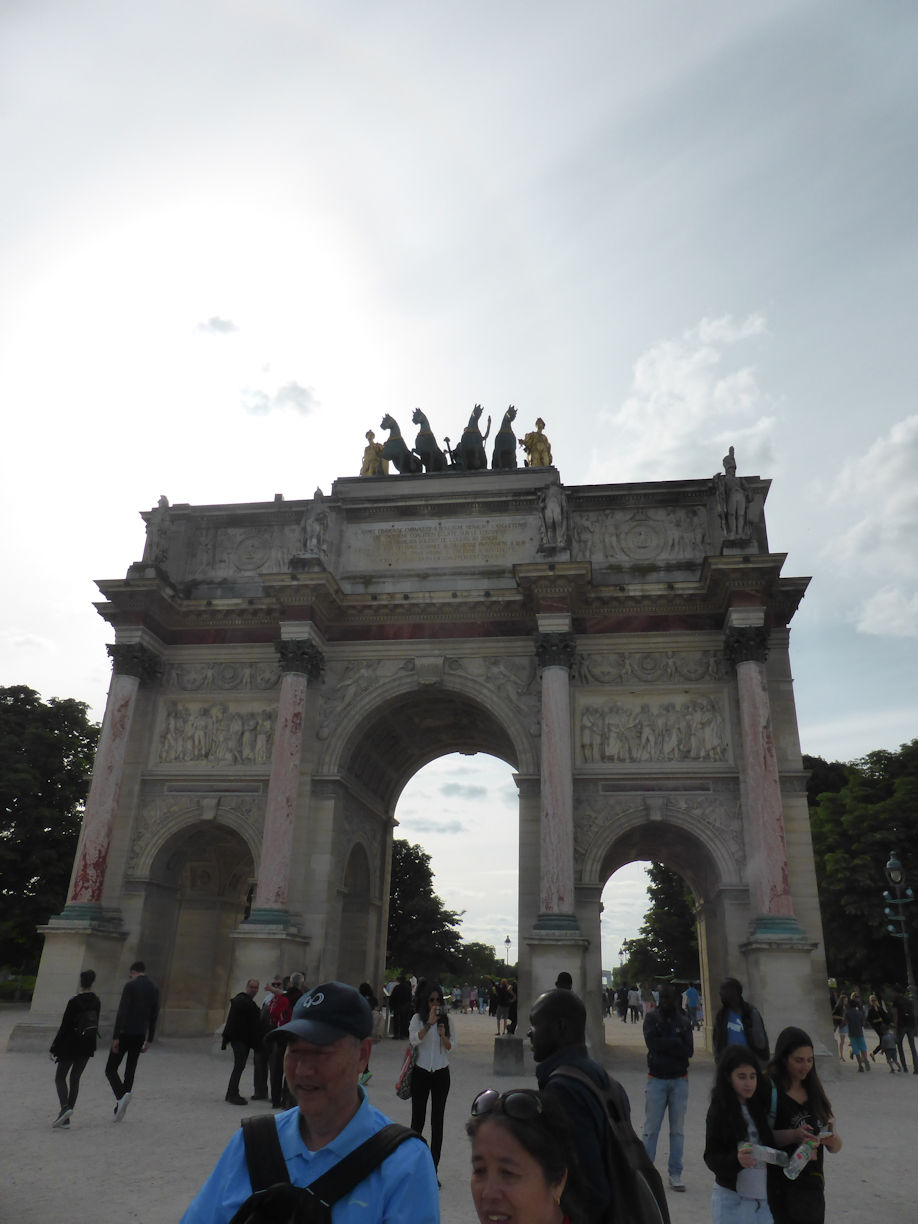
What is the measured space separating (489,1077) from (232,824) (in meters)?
10.5

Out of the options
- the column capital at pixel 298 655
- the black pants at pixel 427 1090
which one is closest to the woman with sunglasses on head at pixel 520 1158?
the black pants at pixel 427 1090

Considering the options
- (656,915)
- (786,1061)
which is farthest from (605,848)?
(656,915)

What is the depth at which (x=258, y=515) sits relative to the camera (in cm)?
2919

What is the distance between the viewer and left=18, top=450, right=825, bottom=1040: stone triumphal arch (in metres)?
22.9

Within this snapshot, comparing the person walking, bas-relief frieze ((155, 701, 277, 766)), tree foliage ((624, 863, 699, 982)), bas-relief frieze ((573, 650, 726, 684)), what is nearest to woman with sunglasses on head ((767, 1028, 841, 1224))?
the person walking

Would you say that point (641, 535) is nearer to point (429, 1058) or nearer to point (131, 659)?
point (131, 659)

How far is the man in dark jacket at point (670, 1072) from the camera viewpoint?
9.11 metres

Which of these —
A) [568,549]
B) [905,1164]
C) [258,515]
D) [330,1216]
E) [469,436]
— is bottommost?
[905,1164]

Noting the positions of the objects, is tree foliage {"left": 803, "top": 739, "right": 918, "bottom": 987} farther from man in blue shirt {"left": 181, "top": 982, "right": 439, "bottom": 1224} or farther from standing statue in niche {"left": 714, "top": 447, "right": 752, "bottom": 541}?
man in blue shirt {"left": 181, "top": 982, "right": 439, "bottom": 1224}

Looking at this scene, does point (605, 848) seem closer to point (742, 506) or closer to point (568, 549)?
point (568, 549)

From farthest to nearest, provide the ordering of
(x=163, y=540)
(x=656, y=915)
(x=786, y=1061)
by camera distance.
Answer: (x=656, y=915)
(x=163, y=540)
(x=786, y=1061)

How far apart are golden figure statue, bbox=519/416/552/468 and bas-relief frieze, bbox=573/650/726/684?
705 cm

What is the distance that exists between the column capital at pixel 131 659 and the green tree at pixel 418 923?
3796 centimetres

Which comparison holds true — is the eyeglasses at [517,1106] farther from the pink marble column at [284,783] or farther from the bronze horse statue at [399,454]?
the bronze horse statue at [399,454]
